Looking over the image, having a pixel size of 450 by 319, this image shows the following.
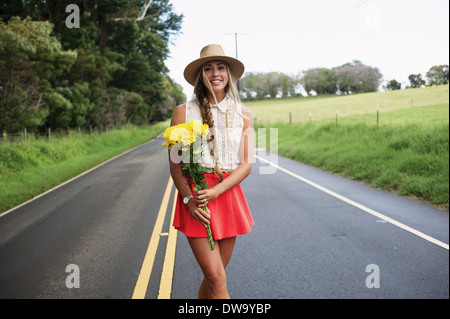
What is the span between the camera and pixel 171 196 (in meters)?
10.3

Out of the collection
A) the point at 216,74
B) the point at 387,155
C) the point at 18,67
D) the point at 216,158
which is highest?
the point at 18,67

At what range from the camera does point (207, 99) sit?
1.35 m

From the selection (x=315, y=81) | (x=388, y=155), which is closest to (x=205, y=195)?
(x=315, y=81)

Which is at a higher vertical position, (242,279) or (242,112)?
(242,112)

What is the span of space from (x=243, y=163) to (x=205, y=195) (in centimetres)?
18

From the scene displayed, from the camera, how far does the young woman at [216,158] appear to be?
133 centimetres

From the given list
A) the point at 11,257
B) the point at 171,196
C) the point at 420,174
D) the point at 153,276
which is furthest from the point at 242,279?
the point at 420,174

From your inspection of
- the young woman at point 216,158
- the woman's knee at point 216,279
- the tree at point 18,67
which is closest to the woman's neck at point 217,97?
the young woman at point 216,158

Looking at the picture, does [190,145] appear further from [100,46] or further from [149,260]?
[149,260]

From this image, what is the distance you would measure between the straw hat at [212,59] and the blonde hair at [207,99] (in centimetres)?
2

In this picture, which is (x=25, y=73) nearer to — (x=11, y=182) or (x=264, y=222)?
(x=11, y=182)

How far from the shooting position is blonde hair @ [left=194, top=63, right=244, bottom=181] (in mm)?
1291

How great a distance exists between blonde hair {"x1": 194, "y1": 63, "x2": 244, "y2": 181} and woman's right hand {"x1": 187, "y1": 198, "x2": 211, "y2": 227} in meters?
0.13
